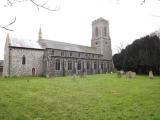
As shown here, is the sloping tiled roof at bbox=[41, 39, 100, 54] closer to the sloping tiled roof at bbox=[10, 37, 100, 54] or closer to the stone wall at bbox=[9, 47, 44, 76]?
the sloping tiled roof at bbox=[10, 37, 100, 54]

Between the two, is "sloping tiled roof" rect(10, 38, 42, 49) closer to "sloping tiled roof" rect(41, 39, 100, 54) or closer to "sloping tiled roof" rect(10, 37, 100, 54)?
"sloping tiled roof" rect(10, 37, 100, 54)

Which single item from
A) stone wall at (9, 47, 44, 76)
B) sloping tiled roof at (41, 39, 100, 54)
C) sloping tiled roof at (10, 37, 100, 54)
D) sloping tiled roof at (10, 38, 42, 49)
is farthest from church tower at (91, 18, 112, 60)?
stone wall at (9, 47, 44, 76)

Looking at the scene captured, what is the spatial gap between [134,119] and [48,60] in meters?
34.0

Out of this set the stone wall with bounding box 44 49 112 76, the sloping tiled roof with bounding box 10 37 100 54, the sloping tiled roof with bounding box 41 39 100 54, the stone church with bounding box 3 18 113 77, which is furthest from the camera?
the sloping tiled roof with bounding box 41 39 100 54

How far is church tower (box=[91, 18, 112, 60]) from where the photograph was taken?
56.7 metres

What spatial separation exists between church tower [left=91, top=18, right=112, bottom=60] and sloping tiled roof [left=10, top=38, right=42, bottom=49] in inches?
830

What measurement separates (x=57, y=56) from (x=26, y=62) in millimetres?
7191

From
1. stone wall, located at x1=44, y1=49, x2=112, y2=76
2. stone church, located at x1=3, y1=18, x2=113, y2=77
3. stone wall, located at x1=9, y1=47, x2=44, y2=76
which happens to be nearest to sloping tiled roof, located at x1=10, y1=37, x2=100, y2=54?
stone church, located at x1=3, y1=18, x2=113, y2=77

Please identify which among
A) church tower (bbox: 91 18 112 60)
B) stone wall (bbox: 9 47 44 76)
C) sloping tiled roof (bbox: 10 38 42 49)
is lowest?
stone wall (bbox: 9 47 44 76)

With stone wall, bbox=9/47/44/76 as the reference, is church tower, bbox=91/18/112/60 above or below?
above

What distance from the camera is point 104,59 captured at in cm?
5547

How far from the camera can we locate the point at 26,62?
125 feet

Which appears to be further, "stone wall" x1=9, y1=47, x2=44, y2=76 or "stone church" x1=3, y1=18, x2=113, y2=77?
"stone church" x1=3, y1=18, x2=113, y2=77

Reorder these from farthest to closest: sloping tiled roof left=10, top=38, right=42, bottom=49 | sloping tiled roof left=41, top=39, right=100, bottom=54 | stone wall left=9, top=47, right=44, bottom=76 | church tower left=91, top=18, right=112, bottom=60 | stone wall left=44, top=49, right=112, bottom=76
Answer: church tower left=91, top=18, right=112, bottom=60
sloping tiled roof left=41, top=39, right=100, bottom=54
stone wall left=44, top=49, right=112, bottom=76
sloping tiled roof left=10, top=38, right=42, bottom=49
stone wall left=9, top=47, right=44, bottom=76
